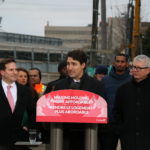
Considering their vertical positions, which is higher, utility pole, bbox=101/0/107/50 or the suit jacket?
utility pole, bbox=101/0/107/50

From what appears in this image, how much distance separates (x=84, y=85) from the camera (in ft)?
19.9

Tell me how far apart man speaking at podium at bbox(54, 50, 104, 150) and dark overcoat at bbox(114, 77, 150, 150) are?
409mm

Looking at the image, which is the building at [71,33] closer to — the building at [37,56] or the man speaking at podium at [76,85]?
the building at [37,56]

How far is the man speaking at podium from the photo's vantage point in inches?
235

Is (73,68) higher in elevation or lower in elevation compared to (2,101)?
higher

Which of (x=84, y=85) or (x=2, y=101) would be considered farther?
(x=2, y=101)

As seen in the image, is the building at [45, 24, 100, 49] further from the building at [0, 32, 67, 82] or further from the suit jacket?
the suit jacket

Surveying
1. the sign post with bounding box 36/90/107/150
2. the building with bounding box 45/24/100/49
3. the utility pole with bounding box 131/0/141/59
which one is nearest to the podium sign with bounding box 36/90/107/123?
the sign post with bounding box 36/90/107/150

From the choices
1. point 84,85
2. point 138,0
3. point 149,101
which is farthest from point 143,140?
point 138,0

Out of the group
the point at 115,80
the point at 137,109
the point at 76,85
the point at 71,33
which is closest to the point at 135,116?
the point at 137,109

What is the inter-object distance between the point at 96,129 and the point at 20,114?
1295 millimetres

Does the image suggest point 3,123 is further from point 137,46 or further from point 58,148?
point 137,46

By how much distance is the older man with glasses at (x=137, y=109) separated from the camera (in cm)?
622

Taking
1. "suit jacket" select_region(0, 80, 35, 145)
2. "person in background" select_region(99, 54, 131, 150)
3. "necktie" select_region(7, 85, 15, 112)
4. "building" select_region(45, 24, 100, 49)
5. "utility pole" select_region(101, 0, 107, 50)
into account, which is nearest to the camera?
"suit jacket" select_region(0, 80, 35, 145)
